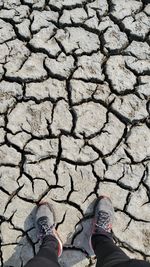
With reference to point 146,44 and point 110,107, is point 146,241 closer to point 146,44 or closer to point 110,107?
point 110,107

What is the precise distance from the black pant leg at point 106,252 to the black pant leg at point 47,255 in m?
0.27

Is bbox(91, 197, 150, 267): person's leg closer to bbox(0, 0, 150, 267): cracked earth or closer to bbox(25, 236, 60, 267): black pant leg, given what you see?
bbox(0, 0, 150, 267): cracked earth

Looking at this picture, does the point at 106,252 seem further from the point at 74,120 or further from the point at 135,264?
Result: the point at 74,120

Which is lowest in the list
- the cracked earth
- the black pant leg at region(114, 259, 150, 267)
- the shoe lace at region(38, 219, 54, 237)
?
the black pant leg at region(114, 259, 150, 267)

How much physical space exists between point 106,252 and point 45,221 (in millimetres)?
507

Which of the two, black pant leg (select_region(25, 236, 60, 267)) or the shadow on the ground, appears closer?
black pant leg (select_region(25, 236, 60, 267))

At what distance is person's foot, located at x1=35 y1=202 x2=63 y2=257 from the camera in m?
3.24

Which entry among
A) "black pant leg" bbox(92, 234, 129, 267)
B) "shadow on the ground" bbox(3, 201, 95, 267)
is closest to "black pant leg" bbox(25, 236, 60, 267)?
"shadow on the ground" bbox(3, 201, 95, 267)

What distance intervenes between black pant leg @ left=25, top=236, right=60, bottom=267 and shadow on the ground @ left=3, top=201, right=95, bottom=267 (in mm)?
140

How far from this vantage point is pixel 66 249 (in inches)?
129

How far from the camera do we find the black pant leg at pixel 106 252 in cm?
280

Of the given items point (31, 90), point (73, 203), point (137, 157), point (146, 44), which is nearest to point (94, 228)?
point (73, 203)

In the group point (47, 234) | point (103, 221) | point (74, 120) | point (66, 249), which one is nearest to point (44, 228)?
point (47, 234)

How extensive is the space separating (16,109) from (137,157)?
3.29ft
